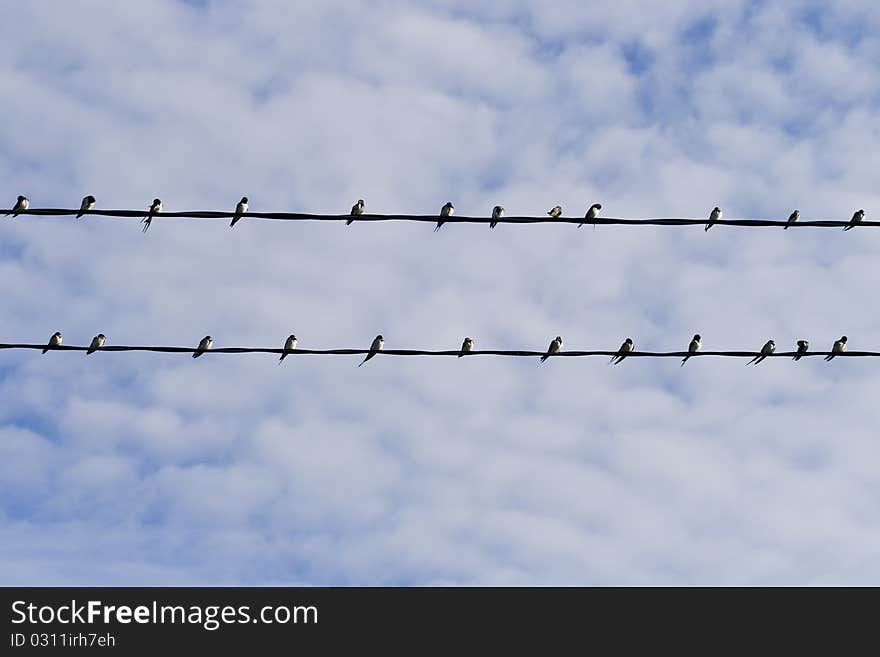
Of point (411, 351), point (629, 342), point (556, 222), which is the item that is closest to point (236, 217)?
point (411, 351)

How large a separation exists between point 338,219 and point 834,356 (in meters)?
7.10

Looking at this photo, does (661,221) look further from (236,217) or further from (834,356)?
(236,217)

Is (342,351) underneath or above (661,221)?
underneath

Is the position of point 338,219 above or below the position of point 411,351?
above

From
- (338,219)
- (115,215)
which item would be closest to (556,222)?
(338,219)

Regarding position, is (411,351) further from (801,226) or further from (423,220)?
(801,226)

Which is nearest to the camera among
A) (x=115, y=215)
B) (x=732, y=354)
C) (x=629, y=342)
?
(x=115, y=215)

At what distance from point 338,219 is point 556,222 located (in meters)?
2.90

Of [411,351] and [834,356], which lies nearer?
[411,351]

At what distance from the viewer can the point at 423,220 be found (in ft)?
53.5
